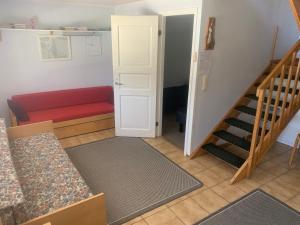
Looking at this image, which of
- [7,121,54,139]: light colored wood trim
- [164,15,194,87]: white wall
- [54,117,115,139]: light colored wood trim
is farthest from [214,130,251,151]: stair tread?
[7,121,54,139]: light colored wood trim

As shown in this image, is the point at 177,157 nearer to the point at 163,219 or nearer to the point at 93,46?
the point at 163,219

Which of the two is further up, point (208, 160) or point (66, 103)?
point (66, 103)

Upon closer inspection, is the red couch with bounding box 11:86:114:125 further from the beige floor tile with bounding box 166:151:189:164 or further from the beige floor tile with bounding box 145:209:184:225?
the beige floor tile with bounding box 145:209:184:225

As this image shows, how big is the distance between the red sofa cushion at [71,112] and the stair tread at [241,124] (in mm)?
2043

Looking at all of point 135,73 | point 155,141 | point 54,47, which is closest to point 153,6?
point 135,73

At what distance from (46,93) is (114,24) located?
1771mm

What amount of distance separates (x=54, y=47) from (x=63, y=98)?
35.8 inches

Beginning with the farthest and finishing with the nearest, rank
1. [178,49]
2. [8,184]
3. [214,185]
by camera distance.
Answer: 1. [178,49]
2. [214,185]
3. [8,184]

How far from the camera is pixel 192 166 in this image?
10.3 feet

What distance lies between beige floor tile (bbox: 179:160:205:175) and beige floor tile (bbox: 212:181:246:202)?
375 millimetres

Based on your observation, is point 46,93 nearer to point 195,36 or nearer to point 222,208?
point 195,36

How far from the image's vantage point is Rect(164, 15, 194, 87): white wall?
4875 mm

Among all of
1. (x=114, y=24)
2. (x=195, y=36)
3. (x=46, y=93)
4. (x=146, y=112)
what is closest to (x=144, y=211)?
(x=146, y=112)

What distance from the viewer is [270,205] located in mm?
2432
